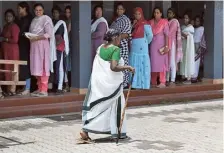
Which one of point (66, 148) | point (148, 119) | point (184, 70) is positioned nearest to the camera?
point (66, 148)

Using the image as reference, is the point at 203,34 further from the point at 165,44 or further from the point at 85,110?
the point at 85,110

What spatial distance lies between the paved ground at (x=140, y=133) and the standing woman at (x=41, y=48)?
0.93 meters

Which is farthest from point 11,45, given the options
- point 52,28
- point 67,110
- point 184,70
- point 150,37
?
point 184,70

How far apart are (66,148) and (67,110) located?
258 cm

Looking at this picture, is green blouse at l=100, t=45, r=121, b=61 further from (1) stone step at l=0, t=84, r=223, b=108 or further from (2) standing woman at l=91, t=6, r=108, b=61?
(2) standing woman at l=91, t=6, r=108, b=61

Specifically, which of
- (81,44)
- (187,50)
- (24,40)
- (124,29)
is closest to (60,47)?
(81,44)

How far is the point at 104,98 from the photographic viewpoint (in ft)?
22.9

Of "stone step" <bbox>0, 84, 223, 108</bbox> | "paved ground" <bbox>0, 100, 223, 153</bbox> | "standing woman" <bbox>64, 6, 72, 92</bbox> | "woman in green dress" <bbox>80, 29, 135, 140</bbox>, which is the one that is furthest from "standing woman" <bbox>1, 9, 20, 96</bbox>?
"woman in green dress" <bbox>80, 29, 135, 140</bbox>

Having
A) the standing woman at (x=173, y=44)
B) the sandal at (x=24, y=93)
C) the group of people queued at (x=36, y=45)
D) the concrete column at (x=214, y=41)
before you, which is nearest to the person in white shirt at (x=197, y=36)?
the concrete column at (x=214, y=41)

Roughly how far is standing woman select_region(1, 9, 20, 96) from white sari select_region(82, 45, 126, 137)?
2.70 metres

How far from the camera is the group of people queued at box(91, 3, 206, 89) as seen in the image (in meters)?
10.1

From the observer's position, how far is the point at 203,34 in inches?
457

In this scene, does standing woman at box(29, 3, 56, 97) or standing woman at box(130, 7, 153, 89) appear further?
standing woman at box(130, 7, 153, 89)

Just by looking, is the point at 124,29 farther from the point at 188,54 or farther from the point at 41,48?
the point at 188,54
